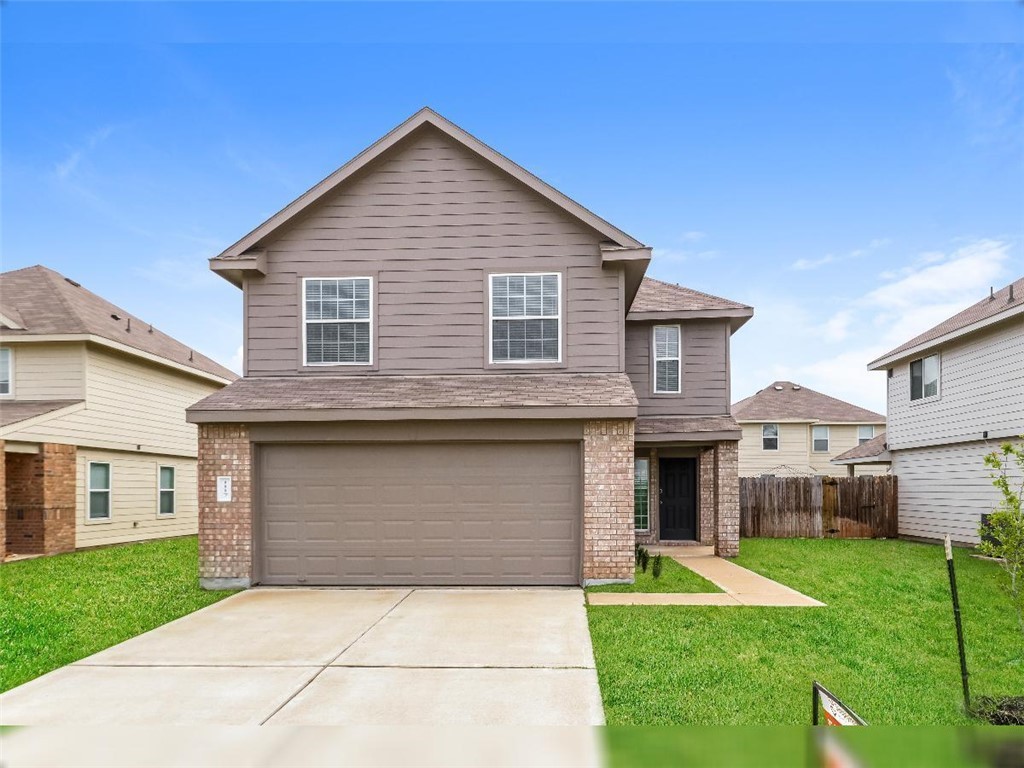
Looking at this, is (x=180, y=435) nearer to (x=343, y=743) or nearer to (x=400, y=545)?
(x=400, y=545)

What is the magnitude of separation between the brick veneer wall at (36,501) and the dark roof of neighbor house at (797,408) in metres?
26.3

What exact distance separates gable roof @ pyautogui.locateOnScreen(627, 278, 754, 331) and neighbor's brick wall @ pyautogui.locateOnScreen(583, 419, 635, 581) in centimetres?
545

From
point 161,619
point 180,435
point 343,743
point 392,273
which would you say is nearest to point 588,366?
point 392,273

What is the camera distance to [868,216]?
10688mm

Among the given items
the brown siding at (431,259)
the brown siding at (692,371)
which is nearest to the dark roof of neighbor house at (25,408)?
the brown siding at (431,259)

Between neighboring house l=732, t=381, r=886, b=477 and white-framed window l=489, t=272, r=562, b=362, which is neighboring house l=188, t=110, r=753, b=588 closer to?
white-framed window l=489, t=272, r=562, b=362

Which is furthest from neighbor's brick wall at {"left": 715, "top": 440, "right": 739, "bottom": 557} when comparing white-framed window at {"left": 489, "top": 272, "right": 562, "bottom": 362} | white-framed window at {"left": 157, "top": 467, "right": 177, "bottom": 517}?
white-framed window at {"left": 157, "top": 467, "right": 177, "bottom": 517}

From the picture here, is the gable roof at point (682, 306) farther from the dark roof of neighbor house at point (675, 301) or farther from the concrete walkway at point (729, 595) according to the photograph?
the concrete walkway at point (729, 595)

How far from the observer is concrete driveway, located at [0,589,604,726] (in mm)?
A: 5320

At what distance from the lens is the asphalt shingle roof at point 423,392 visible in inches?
410

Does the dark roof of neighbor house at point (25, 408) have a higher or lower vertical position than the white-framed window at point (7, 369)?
lower

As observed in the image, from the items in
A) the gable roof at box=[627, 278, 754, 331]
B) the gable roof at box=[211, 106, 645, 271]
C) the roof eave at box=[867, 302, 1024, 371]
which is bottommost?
the roof eave at box=[867, 302, 1024, 371]

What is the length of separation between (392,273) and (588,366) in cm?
367

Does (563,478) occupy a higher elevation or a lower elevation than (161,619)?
higher
